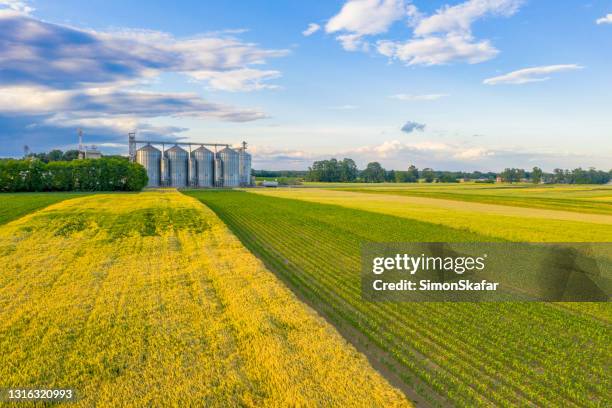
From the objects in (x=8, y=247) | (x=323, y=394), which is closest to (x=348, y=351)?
(x=323, y=394)

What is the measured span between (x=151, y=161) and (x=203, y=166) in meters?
16.5

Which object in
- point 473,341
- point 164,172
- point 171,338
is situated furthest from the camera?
point 164,172

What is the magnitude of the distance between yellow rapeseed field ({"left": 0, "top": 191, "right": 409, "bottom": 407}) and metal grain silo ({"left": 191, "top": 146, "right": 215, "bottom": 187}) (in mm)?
120313

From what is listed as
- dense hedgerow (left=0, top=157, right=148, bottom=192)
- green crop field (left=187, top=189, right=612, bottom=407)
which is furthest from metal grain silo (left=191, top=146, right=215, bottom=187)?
green crop field (left=187, top=189, right=612, bottom=407)

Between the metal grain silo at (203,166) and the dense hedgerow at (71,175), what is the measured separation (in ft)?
82.5

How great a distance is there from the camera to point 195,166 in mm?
139875

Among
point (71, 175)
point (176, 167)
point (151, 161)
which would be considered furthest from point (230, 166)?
point (71, 175)

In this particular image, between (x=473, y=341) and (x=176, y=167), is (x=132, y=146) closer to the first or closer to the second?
(x=176, y=167)

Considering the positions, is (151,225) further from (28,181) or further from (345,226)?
(28,181)

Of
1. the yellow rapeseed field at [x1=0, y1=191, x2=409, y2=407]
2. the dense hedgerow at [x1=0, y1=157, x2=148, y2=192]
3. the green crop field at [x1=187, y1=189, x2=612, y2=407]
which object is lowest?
the green crop field at [x1=187, y1=189, x2=612, y2=407]

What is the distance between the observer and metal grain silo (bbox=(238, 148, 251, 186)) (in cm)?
14625

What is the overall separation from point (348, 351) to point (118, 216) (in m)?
37.6

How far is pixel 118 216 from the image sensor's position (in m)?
42.0

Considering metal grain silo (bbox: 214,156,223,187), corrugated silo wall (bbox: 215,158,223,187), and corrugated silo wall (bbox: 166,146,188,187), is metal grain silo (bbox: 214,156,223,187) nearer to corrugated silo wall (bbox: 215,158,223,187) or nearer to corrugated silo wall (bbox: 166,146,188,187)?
corrugated silo wall (bbox: 215,158,223,187)
